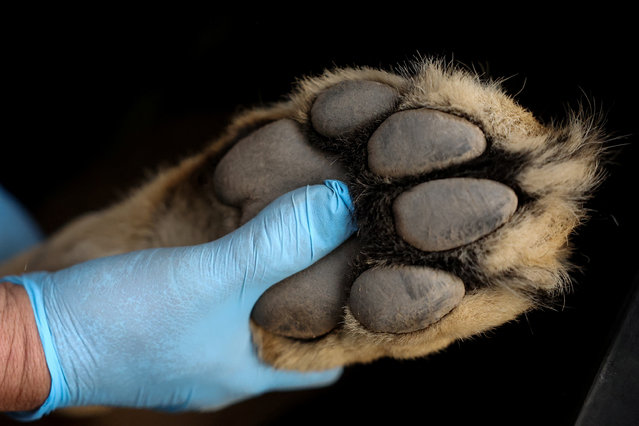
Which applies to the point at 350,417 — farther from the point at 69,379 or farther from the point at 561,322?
the point at 69,379

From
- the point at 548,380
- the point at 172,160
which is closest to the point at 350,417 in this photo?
the point at 548,380

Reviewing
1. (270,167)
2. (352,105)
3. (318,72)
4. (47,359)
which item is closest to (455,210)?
(352,105)

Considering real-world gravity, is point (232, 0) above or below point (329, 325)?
above

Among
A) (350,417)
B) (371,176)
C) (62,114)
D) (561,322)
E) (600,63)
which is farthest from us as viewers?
(62,114)

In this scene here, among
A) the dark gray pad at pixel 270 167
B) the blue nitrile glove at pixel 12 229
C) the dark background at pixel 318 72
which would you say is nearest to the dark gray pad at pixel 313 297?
the dark gray pad at pixel 270 167

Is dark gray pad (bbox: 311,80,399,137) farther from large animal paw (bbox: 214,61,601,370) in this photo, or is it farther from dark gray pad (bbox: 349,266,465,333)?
dark gray pad (bbox: 349,266,465,333)

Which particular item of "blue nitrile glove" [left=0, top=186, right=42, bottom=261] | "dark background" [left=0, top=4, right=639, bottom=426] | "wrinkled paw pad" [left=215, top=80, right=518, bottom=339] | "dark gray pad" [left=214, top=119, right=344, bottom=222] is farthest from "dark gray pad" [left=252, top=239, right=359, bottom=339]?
"blue nitrile glove" [left=0, top=186, right=42, bottom=261]

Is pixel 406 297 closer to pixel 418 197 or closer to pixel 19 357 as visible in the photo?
pixel 418 197
